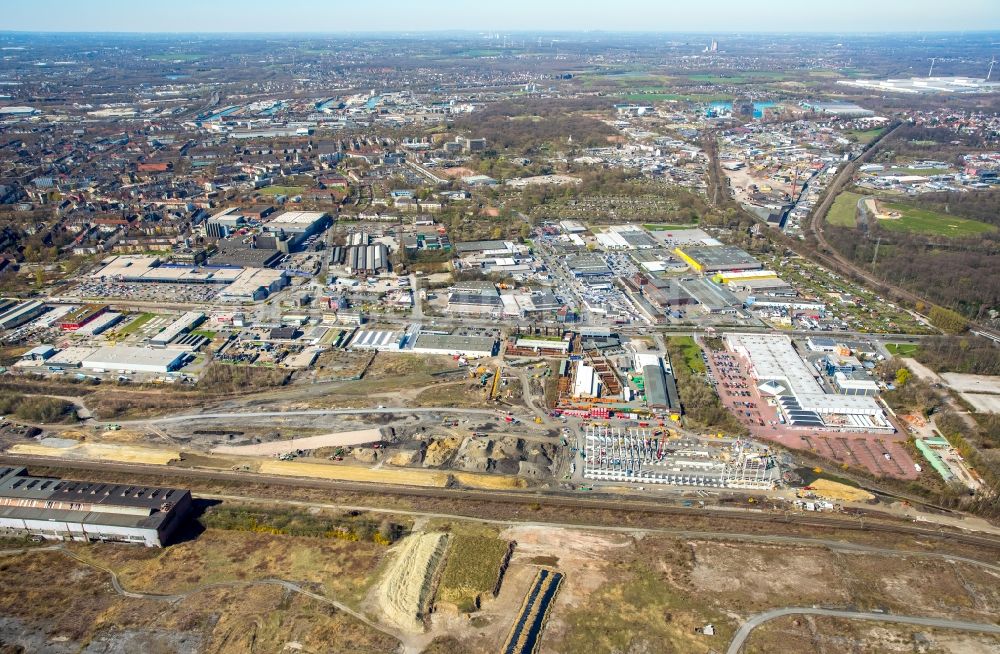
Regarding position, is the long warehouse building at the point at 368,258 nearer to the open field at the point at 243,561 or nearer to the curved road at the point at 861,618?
the open field at the point at 243,561

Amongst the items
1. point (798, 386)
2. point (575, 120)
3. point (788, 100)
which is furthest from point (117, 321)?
point (788, 100)

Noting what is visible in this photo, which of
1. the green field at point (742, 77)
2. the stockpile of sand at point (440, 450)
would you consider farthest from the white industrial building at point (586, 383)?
the green field at point (742, 77)

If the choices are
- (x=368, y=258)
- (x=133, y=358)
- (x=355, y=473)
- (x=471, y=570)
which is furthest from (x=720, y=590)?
(x=368, y=258)

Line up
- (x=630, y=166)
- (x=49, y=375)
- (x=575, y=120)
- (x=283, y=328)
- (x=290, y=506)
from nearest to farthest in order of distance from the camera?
(x=290, y=506) → (x=49, y=375) → (x=283, y=328) → (x=630, y=166) → (x=575, y=120)

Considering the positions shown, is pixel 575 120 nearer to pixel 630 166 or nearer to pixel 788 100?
pixel 630 166

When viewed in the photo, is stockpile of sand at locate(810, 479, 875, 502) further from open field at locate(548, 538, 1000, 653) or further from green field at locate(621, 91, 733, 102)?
green field at locate(621, 91, 733, 102)
